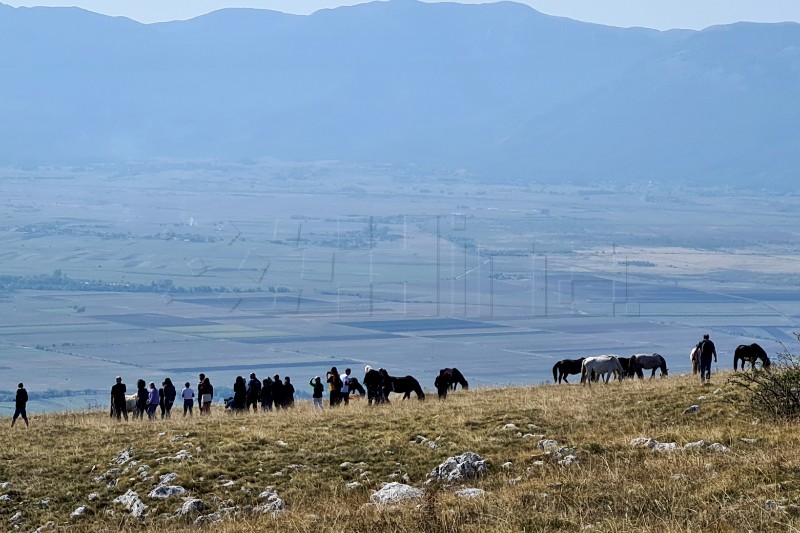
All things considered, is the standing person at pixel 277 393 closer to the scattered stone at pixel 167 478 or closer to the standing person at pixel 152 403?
the standing person at pixel 152 403

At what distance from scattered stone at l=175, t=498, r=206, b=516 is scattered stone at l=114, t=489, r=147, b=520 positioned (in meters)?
0.57

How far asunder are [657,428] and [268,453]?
674 centimetres

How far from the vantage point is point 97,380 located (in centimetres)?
10969

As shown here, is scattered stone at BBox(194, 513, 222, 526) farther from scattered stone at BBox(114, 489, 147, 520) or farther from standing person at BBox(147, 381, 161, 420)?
standing person at BBox(147, 381, 161, 420)

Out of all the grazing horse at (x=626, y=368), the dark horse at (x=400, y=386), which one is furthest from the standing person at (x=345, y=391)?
the grazing horse at (x=626, y=368)

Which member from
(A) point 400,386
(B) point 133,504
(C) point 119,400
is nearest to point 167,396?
(C) point 119,400

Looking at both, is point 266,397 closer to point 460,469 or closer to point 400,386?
point 400,386

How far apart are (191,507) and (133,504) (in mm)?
1153

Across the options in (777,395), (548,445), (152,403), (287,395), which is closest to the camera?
(548,445)

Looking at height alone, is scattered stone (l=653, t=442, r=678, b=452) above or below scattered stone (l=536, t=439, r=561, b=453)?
above

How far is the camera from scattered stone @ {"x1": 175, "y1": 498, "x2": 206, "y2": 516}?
58.1ft

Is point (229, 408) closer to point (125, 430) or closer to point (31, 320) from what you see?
point (125, 430)

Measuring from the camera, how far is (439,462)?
1952 cm

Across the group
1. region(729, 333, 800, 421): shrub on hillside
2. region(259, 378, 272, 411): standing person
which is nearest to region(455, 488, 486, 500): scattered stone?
region(729, 333, 800, 421): shrub on hillside
